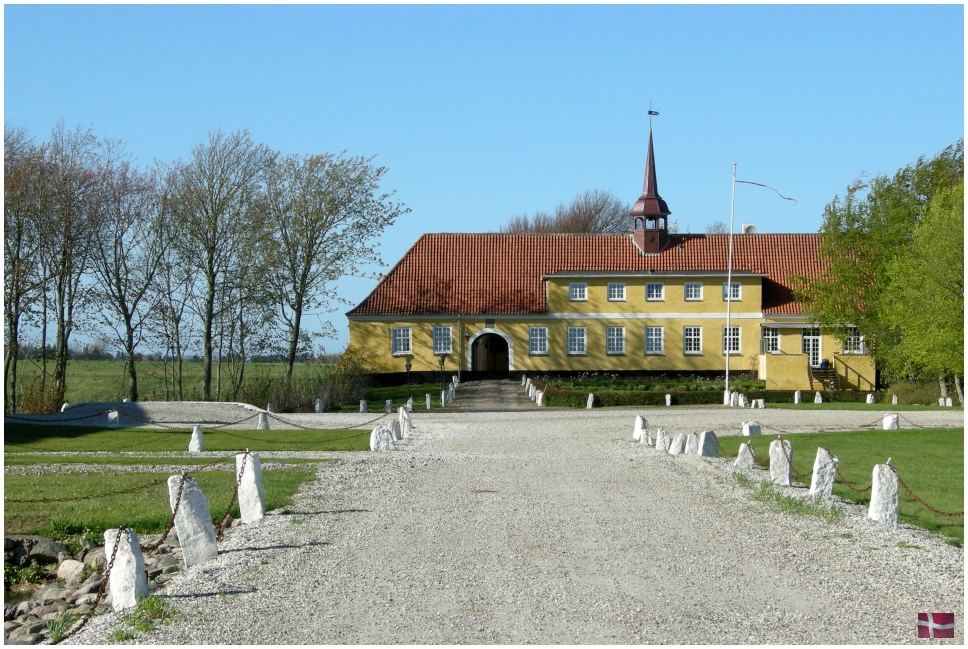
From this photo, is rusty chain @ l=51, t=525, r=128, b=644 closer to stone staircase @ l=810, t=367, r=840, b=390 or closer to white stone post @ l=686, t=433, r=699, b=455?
white stone post @ l=686, t=433, r=699, b=455

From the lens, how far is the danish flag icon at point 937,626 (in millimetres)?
7336

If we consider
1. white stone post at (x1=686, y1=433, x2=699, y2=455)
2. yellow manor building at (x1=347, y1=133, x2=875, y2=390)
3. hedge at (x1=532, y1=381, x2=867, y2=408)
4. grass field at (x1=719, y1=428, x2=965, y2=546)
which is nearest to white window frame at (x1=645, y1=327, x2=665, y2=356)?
yellow manor building at (x1=347, y1=133, x2=875, y2=390)

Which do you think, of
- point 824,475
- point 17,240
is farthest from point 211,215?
point 824,475

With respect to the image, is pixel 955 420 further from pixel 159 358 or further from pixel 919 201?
pixel 159 358

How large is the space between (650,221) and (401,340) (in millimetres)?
14435

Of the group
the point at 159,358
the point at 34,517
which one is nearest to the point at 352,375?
the point at 159,358

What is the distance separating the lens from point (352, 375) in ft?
143

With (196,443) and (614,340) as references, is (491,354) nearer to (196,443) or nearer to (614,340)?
(614,340)

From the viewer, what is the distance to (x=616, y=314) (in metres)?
54.2

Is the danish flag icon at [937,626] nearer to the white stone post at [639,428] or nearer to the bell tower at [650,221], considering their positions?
the white stone post at [639,428]

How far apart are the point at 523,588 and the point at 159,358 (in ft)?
133

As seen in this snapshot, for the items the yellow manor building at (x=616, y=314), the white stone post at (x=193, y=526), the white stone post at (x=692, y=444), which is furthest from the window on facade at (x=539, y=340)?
the white stone post at (x=193, y=526)

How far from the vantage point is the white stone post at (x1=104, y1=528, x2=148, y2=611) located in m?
8.41

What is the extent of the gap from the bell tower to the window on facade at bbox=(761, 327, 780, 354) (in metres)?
6.92
